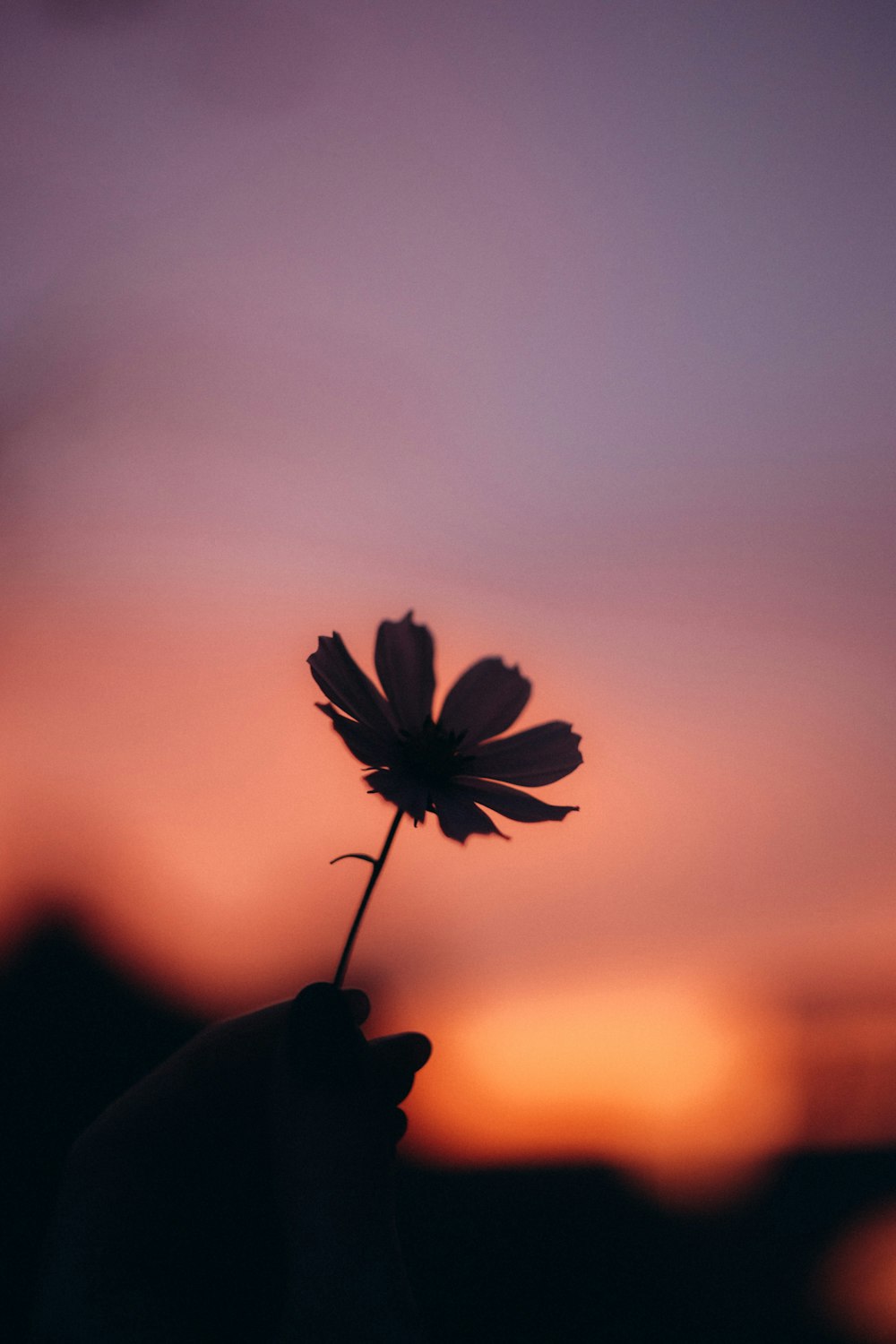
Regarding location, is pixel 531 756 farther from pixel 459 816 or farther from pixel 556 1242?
pixel 556 1242

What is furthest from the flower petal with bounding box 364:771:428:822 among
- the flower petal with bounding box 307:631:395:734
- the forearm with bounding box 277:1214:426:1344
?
the forearm with bounding box 277:1214:426:1344

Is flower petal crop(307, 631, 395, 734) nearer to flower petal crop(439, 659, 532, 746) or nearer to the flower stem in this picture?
flower petal crop(439, 659, 532, 746)

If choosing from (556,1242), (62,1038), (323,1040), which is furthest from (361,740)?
(62,1038)

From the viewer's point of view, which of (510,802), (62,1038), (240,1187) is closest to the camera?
(510,802)

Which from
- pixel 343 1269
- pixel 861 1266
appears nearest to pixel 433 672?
pixel 343 1269

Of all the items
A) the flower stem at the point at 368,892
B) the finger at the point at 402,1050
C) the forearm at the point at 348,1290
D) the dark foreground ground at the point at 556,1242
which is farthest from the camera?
the dark foreground ground at the point at 556,1242

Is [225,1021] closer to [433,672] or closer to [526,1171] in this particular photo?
[433,672]

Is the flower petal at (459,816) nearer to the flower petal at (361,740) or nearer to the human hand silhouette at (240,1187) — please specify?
the flower petal at (361,740)

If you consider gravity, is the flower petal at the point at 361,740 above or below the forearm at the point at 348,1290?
above

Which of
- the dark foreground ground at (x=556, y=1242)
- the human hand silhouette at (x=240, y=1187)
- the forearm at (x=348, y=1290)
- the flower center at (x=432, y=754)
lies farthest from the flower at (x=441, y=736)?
the dark foreground ground at (x=556, y=1242)
